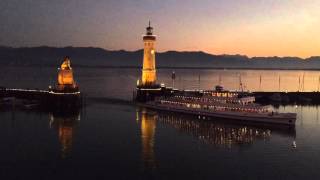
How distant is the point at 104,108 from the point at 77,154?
30.8 m

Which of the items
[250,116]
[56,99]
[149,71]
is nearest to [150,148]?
[250,116]

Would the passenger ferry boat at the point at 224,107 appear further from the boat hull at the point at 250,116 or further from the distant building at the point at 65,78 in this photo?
the distant building at the point at 65,78

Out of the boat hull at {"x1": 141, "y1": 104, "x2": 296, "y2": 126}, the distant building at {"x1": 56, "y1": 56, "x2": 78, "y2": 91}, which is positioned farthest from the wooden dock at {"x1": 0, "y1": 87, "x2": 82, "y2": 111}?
the boat hull at {"x1": 141, "y1": 104, "x2": 296, "y2": 126}

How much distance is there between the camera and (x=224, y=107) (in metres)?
56.4

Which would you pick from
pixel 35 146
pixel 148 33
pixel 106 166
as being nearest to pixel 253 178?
pixel 106 166

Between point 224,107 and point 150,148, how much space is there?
21052mm

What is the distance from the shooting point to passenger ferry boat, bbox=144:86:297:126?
5187 centimetres

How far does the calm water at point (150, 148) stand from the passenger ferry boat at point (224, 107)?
252 centimetres

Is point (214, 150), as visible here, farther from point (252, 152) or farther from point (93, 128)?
point (93, 128)

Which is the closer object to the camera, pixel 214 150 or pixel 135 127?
pixel 214 150

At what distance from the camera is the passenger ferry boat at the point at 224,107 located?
5187 cm

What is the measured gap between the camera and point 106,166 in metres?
32.1

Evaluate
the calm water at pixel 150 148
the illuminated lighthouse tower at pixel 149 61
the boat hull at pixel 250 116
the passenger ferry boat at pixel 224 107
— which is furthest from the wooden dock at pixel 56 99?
the boat hull at pixel 250 116

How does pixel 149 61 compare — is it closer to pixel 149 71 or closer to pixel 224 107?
pixel 149 71
